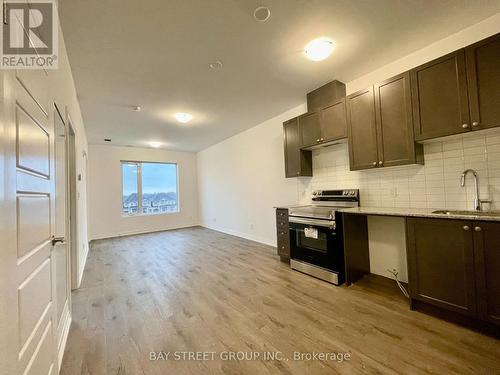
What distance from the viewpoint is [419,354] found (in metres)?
1.59

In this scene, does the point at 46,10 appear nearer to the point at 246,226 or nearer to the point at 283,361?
the point at 283,361

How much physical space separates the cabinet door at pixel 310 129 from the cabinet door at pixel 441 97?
3.94ft

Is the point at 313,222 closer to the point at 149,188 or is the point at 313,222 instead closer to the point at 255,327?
the point at 255,327

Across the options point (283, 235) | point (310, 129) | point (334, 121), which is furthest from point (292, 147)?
point (283, 235)

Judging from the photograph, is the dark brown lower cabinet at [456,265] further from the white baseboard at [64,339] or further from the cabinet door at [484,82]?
the white baseboard at [64,339]

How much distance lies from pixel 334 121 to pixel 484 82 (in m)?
1.43

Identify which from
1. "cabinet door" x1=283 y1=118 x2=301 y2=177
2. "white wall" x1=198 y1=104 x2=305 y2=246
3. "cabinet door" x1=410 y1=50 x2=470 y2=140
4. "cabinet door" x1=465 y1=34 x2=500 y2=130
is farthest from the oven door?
"cabinet door" x1=465 y1=34 x2=500 y2=130

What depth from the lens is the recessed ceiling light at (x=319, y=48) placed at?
225 centimetres

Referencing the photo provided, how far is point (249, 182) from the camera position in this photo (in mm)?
5402

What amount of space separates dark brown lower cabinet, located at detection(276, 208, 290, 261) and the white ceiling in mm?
1956

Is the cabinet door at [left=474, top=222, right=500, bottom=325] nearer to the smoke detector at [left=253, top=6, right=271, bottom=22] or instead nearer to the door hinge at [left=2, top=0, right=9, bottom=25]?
the smoke detector at [left=253, top=6, right=271, bottom=22]

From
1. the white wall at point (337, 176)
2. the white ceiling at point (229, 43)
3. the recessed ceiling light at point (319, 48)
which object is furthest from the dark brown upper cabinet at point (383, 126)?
the recessed ceiling light at point (319, 48)

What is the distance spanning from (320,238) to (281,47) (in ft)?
7.77

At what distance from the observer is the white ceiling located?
184cm
